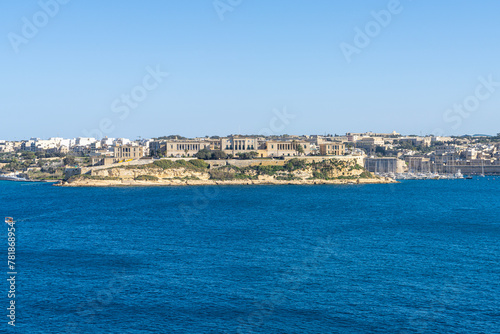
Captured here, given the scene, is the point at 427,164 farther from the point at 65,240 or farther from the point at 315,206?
the point at 65,240

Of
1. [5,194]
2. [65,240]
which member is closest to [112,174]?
[5,194]

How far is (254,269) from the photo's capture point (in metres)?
20.6

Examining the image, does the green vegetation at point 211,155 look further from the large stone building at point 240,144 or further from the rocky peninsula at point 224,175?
the large stone building at point 240,144

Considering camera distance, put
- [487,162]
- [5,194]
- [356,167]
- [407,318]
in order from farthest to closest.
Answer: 1. [487,162]
2. [356,167]
3. [5,194]
4. [407,318]

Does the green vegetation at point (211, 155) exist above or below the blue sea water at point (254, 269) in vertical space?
above

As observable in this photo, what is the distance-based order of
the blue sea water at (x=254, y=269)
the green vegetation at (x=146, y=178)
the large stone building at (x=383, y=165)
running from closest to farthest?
the blue sea water at (x=254, y=269)
the green vegetation at (x=146, y=178)
the large stone building at (x=383, y=165)

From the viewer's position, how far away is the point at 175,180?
5844cm

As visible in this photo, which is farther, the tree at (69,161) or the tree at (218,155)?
the tree at (69,161)

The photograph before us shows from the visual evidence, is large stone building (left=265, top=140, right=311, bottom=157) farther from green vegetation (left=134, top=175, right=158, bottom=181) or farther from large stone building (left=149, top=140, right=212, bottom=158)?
green vegetation (left=134, top=175, right=158, bottom=181)

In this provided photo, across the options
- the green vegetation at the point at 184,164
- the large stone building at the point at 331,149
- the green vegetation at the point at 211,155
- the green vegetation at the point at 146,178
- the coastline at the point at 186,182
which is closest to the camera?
the coastline at the point at 186,182

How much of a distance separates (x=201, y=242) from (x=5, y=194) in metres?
31.7

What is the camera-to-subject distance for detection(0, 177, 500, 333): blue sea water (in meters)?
15.6

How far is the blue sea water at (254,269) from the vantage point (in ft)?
51.1

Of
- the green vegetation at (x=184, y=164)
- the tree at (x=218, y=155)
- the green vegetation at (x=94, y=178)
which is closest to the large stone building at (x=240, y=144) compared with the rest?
the tree at (x=218, y=155)
